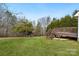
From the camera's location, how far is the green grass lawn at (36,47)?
6245 millimetres

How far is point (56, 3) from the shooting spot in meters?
6.25

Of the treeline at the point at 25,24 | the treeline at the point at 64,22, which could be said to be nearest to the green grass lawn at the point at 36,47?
the treeline at the point at 25,24

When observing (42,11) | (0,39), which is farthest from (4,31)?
(42,11)

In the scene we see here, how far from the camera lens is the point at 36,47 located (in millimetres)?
6262

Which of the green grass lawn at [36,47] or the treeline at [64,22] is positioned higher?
the treeline at [64,22]

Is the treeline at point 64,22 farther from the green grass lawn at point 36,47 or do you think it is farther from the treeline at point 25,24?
the green grass lawn at point 36,47

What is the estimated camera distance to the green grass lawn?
246 inches

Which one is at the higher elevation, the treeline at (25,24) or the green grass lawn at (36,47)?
the treeline at (25,24)

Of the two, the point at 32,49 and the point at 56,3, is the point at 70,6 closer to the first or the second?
the point at 56,3

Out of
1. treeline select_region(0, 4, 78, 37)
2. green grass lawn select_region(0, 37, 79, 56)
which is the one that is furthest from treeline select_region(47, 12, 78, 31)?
green grass lawn select_region(0, 37, 79, 56)

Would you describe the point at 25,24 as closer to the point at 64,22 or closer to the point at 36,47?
the point at 36,47

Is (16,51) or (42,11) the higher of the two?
(42,11)

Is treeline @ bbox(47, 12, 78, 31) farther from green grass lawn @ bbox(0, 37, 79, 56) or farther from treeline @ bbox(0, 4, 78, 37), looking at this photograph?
green grass lawn @ bbox(0, 37, 79, 56)

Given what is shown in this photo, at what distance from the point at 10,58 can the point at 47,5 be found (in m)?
0.75
